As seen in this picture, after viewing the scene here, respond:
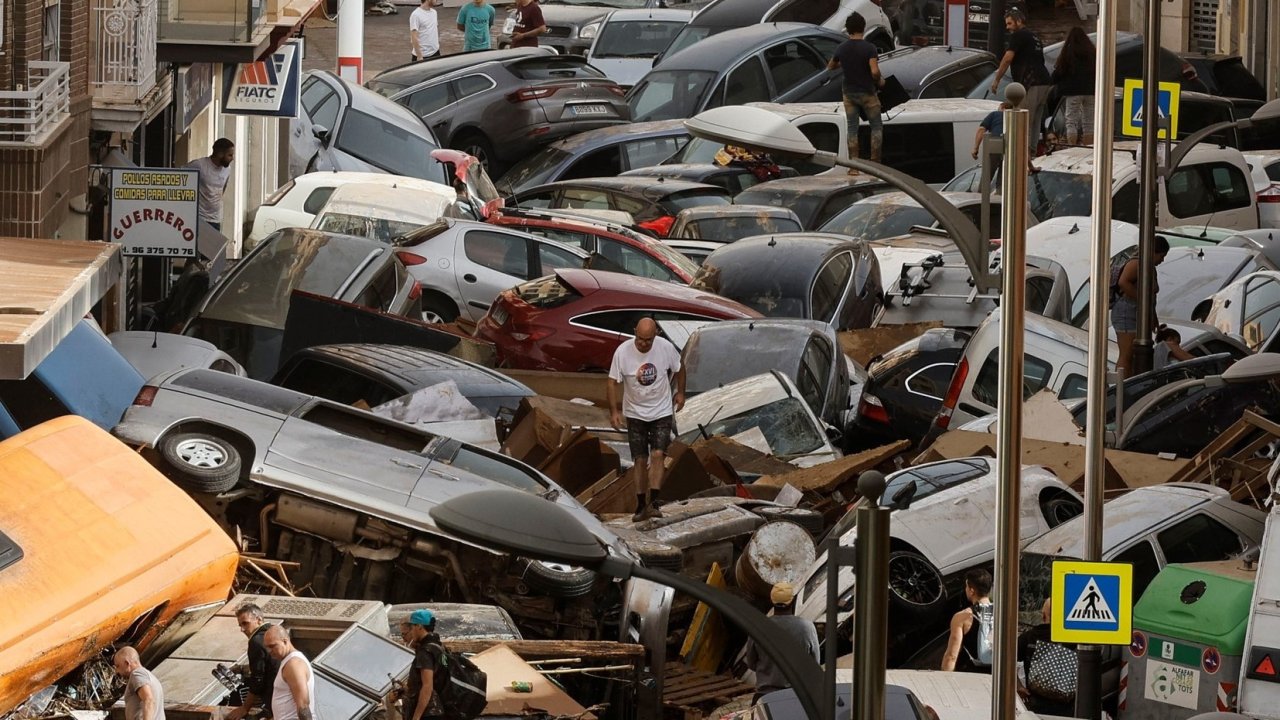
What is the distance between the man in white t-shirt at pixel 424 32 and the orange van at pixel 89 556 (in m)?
26.6

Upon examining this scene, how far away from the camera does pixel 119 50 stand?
20188 millimetres

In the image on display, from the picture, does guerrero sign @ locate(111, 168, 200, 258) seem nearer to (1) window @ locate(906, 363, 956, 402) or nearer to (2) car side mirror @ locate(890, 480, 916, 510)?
(1) window @ locate(906, 363, 956, 402)

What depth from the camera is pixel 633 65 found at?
40031 mm

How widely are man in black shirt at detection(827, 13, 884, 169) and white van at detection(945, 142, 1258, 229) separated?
1.89 metres

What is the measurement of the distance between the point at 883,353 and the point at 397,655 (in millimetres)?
11208

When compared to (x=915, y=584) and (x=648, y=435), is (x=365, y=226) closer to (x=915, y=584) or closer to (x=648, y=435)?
(x=648, y=435)

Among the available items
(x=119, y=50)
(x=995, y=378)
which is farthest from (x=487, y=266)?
(x=995, y=378)

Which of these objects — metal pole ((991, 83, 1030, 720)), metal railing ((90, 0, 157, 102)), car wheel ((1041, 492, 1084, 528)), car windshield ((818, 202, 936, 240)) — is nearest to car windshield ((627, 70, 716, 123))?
car windshield ((818, 202, 936, 240))

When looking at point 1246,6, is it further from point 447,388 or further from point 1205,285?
point 447,388

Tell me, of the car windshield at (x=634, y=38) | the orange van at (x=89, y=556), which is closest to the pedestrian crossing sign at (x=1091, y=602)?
the orange van at (x=89, y=556)

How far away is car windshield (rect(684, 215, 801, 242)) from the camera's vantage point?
2648 centimetres

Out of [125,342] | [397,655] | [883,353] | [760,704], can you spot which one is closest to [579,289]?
[883,353]

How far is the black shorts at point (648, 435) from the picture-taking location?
655 inches

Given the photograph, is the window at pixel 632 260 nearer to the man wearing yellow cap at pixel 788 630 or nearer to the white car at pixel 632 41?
the man wearing yellow cap at pixel 788 630
